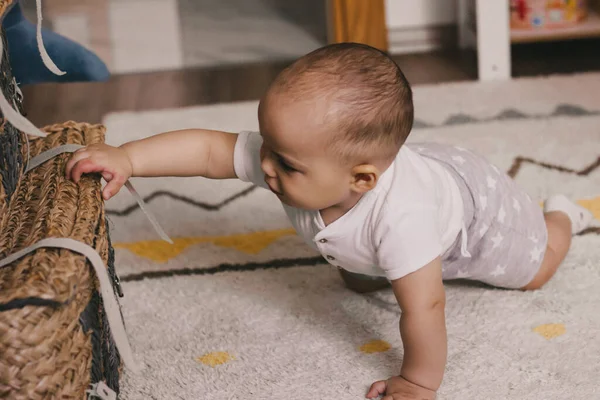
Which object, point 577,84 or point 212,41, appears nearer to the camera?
point 577,84

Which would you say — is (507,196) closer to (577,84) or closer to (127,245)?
(127,245)

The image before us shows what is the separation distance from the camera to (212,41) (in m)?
2.57

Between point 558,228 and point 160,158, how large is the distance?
0.58 metres

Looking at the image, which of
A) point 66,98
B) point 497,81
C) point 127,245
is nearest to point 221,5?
point 66,98

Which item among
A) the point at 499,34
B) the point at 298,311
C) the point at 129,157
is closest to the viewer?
the point at 129,157

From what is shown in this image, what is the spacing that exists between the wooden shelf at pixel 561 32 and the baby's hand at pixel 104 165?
133 centimetres

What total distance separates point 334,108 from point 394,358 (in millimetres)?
347

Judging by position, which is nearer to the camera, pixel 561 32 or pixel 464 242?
pixel 464 242

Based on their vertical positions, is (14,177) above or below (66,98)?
above

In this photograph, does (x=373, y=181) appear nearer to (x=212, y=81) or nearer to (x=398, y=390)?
(x=398, y=390)

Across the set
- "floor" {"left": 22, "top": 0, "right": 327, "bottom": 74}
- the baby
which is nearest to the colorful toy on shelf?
"floor" {"left": 22, "top": 0, "right": 327, "bottom": 74}

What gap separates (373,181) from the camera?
911 millimetres

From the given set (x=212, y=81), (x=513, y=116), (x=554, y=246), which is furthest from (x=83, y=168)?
(x=212, y=81)

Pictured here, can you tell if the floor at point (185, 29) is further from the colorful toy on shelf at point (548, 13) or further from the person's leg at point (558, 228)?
the person's leg at point (558, 228)
